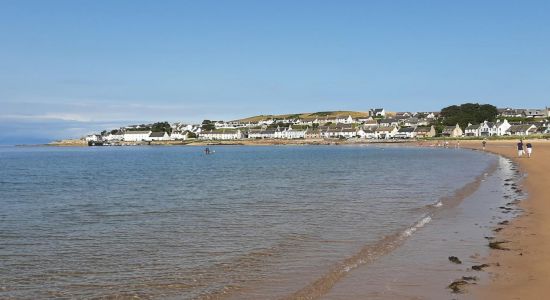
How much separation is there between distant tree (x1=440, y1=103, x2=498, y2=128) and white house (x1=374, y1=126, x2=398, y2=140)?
1470 cm

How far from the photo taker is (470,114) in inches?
Answer: 6117

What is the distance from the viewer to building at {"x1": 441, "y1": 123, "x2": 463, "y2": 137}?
141 m

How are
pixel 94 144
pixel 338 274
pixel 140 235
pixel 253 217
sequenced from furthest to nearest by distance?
1. pixel 94 144
2. pixel 253 217
3. pixel 140 235
4. pixel 338 274

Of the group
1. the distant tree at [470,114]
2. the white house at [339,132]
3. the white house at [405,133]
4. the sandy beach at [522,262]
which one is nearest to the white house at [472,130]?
the distant tree at [470,114]

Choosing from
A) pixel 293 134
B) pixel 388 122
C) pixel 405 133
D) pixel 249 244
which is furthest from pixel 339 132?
pixel 249 244

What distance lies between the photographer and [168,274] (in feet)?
28.3

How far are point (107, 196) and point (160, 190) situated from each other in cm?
294

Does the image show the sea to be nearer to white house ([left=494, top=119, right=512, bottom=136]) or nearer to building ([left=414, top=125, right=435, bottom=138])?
white house ([left=494, top=119, right=512, bottom=136])

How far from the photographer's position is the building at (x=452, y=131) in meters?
141

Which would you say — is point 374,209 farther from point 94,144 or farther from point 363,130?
point 94,144

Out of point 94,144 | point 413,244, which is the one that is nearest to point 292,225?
point 413,244

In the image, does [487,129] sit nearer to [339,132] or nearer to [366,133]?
[366,133]

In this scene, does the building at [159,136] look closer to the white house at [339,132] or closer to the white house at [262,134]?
the white house at [262,134]

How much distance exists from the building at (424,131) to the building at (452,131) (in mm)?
3395
